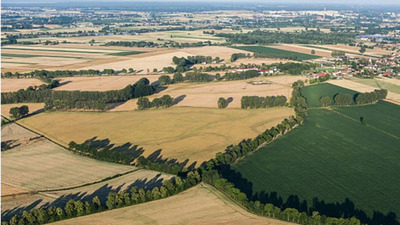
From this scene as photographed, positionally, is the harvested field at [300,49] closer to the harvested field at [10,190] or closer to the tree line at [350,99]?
the tree line at [350,99]

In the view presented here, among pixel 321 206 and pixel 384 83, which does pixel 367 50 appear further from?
pixel 321 206

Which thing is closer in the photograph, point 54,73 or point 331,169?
point 331,169

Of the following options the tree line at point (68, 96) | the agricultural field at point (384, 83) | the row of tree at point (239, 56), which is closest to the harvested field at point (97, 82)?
the tree line at point (68, 96)

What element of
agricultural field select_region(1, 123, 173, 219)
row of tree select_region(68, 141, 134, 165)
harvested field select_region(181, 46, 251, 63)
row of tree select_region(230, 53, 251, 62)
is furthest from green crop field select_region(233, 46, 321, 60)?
agricultural field select_region(1, 123, 173, 219)

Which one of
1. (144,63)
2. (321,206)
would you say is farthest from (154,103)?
(144,63)

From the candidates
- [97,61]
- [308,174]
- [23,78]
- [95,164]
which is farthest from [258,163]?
[97,61]

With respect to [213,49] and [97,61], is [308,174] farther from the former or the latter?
[213,49]
